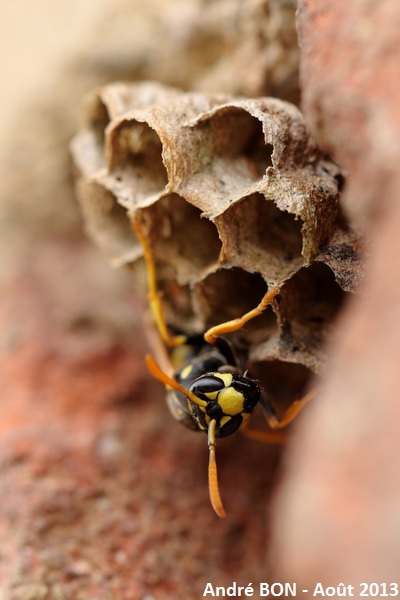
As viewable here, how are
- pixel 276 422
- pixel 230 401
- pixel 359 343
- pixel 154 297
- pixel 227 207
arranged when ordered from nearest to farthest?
pixel 359 343, pixel 227 207, pixel 230 401, pixel 276 422, pixel 154 297

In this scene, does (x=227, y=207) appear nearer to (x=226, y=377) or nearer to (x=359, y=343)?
(x=226, y=377)

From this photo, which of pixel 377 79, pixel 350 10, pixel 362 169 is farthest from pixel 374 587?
pixel 350 10

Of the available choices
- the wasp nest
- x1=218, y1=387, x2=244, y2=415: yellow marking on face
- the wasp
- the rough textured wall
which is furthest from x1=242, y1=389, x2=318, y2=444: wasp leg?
the rough textured wall

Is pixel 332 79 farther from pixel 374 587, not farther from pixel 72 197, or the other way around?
pixel 72 197

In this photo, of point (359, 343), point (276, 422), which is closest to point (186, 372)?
point (276, 422)

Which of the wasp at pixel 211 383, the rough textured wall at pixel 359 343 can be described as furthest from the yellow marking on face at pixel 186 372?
the rough textured wall at pixel 359 343

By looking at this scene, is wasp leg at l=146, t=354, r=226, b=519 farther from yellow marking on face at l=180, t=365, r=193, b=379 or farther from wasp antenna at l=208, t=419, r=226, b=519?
yellow marking on face at l=180, t=365, r=193, b=379

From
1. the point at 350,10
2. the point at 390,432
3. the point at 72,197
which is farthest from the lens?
the point at 72,197
